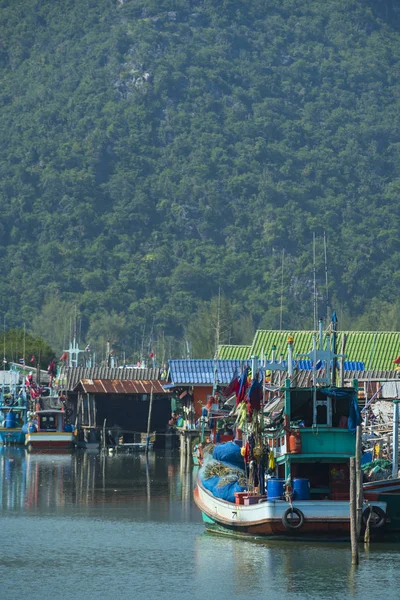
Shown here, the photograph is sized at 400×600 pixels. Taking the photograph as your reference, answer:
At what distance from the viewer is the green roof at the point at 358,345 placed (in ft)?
297

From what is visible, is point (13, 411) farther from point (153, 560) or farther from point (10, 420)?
point (153, 560)

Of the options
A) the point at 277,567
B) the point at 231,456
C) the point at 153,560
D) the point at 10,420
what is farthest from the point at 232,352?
the point at 277,567

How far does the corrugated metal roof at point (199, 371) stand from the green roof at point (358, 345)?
652 centimetres

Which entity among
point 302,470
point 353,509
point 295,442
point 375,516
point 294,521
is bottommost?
point 294,521

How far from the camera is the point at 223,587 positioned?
3547cm

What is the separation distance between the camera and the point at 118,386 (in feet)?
292

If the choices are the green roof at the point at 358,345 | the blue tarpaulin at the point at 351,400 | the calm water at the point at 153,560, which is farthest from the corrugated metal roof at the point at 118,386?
the blue tarpaulin at the point at 351,400

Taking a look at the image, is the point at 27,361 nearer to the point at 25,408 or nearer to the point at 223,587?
the point at 25,408

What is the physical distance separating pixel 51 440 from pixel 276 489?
157 ft

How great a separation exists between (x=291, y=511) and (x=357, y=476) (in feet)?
10.6

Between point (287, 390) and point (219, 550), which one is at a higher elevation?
point (287, 390)

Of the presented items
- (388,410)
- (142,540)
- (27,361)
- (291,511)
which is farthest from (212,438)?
(27,361)

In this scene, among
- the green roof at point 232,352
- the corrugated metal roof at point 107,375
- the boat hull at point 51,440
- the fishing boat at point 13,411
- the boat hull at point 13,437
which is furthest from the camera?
the green roof at point 232,352

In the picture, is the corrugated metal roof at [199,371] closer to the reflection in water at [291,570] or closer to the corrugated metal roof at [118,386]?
the corrugated metal roof at [118,386]
